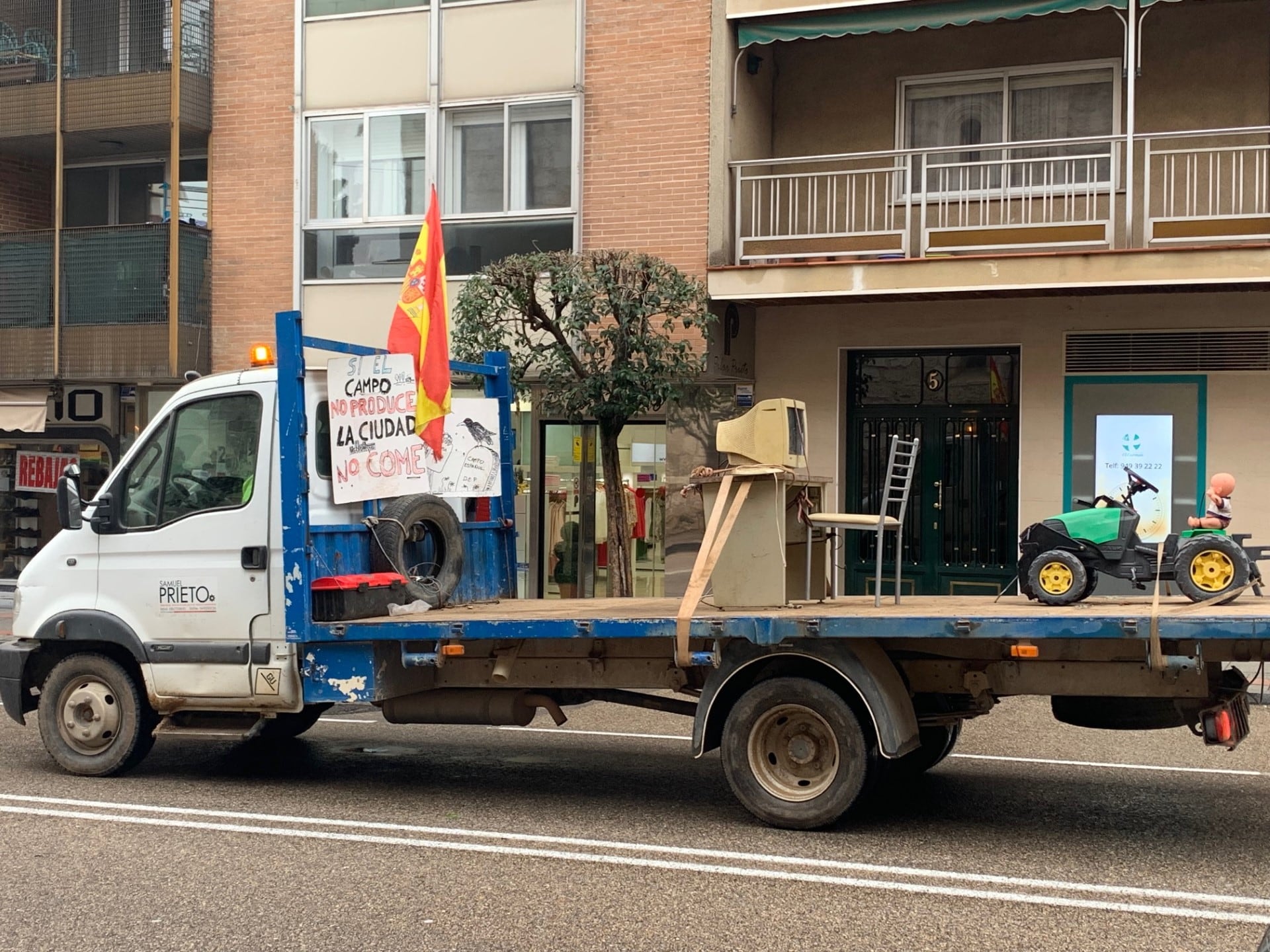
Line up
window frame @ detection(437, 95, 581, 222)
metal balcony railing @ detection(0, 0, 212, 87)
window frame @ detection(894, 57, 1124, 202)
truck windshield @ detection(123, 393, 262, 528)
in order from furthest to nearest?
metal balcony railing @ detection(0, 0, 212, 87)
window frame @ detection(437, 95, 581, 222)
window frame @ detection(894, 57, 1124, 202)
truck windshield @ detection(123, 393, 262, 528)

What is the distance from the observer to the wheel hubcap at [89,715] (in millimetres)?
8336

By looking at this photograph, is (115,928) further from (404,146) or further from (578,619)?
(404,146)

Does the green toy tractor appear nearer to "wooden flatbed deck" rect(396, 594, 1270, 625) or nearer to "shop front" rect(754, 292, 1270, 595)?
"wooden flatbed deck" rect(396, 594, 1270, 625)

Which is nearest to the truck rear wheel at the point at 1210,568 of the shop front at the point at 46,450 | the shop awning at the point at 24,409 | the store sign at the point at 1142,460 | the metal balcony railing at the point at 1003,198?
the metal balcony railing at the point at 1003,198

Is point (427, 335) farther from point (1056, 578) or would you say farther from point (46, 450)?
point (46, 450)

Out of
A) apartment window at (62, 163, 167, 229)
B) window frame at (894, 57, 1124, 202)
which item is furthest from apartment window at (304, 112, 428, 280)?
window frame at (894, 57, 1124, 202)

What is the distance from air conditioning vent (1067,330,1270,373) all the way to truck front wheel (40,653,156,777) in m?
9.95

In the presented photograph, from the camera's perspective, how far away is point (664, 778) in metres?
8.41

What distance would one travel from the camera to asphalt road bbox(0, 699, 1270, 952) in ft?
17.6

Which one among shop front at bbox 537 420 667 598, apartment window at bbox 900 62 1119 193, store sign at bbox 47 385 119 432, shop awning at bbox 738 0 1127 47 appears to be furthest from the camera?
store sign at bbox 47 385 119 432

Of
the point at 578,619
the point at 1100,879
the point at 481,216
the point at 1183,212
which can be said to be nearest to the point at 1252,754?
the point at 1100,879

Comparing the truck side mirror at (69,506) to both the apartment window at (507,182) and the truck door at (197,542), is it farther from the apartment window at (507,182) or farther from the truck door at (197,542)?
the apartment window at (507,182)

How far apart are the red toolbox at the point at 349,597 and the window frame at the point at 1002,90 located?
792cm

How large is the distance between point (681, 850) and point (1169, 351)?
9550 mm
